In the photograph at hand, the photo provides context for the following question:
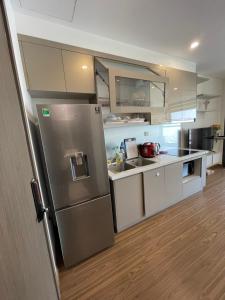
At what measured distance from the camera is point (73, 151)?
1465mm

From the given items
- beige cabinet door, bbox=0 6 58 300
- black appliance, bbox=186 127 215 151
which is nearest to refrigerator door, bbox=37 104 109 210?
beige cabinet door, bbox=0 6 58 300

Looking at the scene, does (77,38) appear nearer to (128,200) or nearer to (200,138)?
(128,200)

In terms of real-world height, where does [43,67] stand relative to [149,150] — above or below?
above

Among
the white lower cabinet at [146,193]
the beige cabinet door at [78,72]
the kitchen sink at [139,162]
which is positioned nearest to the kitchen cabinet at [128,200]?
the white lower cabinet at [146,193]

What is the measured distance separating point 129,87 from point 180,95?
1054 mm

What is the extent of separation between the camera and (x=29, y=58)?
1429 mm

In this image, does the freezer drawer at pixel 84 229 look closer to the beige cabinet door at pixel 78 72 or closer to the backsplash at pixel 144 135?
the backsplash at pixel 144 135

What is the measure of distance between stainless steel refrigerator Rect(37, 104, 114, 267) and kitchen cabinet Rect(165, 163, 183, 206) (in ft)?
3.58

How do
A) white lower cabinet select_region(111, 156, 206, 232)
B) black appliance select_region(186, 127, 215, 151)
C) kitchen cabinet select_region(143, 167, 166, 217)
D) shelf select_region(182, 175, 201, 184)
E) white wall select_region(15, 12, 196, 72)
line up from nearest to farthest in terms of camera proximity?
white wall select_region(15, 12, 196, 72) → white lower cabinet select_region(111, 156, 206, 232) → kitchen cabinet select_region(143, 167, 166, 217) → shelf select_region(182, 175, 201, 184) → black appliance select_region(186, 127, 215, 151)

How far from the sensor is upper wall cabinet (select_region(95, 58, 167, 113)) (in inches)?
71.7

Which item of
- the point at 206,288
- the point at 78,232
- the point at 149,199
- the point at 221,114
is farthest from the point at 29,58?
the point at 221,114

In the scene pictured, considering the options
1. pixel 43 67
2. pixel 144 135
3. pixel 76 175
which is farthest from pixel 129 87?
pixel 76 175

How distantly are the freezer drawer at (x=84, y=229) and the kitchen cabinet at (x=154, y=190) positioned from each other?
65 cm

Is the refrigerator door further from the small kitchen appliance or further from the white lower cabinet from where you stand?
the small kitchen appliance
